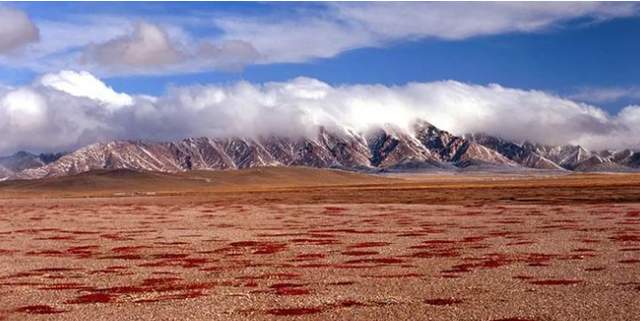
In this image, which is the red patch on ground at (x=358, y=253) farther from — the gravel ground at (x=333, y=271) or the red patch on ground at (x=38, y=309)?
the red patch on ground at (x=38, y=309)

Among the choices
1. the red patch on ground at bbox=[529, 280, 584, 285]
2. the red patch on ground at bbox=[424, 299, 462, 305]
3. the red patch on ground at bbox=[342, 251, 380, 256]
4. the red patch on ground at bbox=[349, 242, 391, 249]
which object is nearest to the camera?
the red patch on ground at bbox=[424, 299, 462, 305]

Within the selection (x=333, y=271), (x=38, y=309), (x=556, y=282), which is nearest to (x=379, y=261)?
(x=333, y=271)

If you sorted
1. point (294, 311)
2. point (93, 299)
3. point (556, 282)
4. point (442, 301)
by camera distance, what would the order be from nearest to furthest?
point (294, 311) < point (442, 301) < point (93, 299) < point (556, 282)

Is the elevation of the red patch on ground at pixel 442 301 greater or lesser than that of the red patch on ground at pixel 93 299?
greater

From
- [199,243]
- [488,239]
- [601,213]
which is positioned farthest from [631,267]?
[601,213]

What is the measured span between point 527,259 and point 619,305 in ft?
45.7

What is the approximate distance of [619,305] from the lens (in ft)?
84.6

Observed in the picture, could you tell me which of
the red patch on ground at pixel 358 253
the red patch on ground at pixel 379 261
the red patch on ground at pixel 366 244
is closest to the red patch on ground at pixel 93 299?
the red patch on ground at pixel 379 261

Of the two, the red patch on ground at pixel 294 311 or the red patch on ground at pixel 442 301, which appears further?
the red patch on ground at pixel 442 301

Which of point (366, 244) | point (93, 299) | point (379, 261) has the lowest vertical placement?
point (366, 244)

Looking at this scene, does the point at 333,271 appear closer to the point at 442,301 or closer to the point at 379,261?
the point at 379,261

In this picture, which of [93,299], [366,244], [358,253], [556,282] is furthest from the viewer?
[366,244]

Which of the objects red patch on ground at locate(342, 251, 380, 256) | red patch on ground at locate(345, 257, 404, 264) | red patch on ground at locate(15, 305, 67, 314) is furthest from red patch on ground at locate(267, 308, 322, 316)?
red patch on ground at locate(342, 251, 380, 256)

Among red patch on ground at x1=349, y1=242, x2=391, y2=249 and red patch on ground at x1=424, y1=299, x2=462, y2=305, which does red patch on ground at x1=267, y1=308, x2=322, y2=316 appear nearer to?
red patch on ground at x1=424, y1=299, x2=462, y2=305
